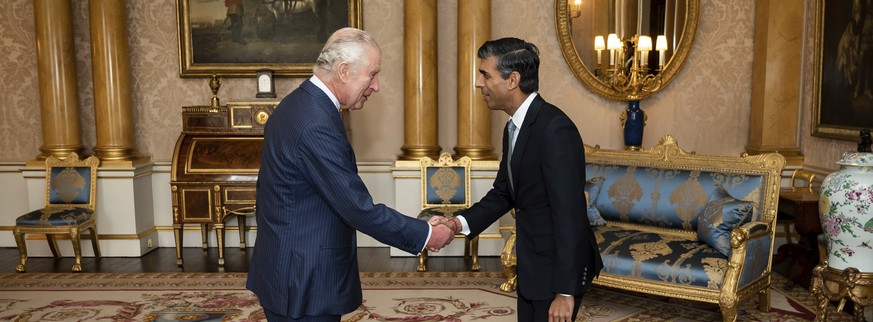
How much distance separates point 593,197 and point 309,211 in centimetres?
320

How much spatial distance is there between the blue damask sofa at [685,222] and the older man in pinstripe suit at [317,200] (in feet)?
7.97

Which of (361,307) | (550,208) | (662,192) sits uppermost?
(550,208)

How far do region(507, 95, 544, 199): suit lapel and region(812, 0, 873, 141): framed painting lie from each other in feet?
12.0

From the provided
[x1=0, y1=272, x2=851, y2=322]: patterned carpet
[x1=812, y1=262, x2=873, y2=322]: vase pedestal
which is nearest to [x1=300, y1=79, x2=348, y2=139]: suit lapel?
[x1=0, y1=272, x2=851, y2=322]: patterned carpet

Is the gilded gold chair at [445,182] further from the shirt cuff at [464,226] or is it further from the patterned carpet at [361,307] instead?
the shirt cuff at [464,226]

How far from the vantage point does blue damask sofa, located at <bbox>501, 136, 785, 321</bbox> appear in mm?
3855

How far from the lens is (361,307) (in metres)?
4.39

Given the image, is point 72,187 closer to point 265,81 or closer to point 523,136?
point 265,81

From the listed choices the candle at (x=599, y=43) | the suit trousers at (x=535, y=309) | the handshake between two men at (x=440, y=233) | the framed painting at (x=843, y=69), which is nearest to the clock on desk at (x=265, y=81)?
the candle at (x=599, y=43)

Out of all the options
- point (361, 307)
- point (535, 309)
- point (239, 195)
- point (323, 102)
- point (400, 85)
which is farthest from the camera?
point (400, 85)

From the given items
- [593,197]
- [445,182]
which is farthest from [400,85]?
[593,197]

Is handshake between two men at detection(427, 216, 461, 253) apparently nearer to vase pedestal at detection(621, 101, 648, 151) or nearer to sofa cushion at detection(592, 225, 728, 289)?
sofa cushion at detection(592, 225, 728, 289)

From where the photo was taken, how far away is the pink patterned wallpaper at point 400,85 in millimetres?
6078

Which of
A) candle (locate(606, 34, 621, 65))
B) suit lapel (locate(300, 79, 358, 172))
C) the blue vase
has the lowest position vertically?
the blue vase
